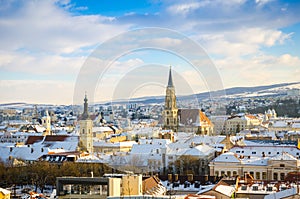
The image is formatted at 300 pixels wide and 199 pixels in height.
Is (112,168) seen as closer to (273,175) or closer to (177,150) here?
(177,150)

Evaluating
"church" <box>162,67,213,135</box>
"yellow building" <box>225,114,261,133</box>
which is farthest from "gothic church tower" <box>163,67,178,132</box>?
"yellow building" <box>225,114,261,133</box>

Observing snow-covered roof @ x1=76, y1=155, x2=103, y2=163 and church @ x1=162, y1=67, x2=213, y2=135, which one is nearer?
snow-covered roof @ x1=76, y1=155, x2=103, y2=163

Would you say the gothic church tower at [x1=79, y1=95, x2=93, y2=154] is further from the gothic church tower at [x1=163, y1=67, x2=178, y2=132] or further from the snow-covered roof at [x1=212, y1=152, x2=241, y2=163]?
the snow-covered roof at [x1=212, y1=152, x2=241, y2=163]

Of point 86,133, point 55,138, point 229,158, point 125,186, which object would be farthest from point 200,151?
point 55,138

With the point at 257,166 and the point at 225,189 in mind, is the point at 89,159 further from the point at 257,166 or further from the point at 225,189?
the point at 225,189

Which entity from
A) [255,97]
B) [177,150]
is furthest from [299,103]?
[177,150]

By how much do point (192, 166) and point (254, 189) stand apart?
11.9 m

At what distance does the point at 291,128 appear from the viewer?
2317 inches

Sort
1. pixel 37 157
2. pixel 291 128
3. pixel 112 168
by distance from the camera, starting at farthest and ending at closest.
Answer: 1. pixel 291 128
2. pixel 37 157
3. pixel 112 168

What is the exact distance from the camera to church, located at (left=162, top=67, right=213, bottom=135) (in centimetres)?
5003

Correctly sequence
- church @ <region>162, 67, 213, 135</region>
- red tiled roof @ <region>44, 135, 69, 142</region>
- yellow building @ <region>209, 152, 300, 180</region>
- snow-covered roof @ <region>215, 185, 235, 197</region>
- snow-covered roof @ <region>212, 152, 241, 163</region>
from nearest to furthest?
snow-covered roof @ <region>215, 185, 235, 197</region> < yellow building @ <region>209, 152, 300, 180</region> < snow-covered roof @ <region>212, 152, 241, 163</region> < red tiled roof @ <region>44, 135, 69, 142</region> < church @ <region>162, 67, 213, 135</region>

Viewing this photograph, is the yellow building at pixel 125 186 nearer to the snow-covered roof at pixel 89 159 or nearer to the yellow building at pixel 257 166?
the yellow building at pixel 257 166

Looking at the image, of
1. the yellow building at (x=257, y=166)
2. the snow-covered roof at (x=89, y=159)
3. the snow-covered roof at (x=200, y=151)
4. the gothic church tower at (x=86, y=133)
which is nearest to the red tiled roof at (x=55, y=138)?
the gothic church tower at (x=86, y=133)

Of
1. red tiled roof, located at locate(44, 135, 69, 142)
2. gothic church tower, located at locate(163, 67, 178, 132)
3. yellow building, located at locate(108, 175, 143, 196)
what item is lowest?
red tiled roof, located at locate(44, 135, 69, 142)
